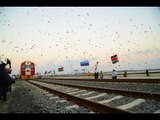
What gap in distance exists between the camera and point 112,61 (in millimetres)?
31859

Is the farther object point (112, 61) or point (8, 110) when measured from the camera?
point (112, 61)
